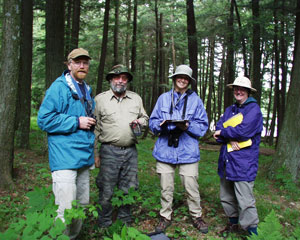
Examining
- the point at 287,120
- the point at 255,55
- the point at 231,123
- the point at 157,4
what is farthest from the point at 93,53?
the point at 231,123

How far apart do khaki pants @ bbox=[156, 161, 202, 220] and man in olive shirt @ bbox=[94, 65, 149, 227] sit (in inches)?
20.0

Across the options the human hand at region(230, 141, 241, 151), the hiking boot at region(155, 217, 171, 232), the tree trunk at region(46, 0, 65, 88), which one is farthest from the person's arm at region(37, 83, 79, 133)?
the tree trunk at region(46, 0, 65, 88)

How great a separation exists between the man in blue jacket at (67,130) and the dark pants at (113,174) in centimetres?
70

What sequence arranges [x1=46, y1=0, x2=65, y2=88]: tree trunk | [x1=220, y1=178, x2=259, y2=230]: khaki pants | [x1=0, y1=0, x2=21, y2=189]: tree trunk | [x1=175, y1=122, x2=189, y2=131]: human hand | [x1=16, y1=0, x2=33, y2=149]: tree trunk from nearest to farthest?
[x1=220, y1=178, x2=259, y2=230]: khaki pants
[x1=175, y1=122, x2=189, y2=131]: human hand
[x1=0, y1=0, x2=21, y2=189]: tree trunk
[x1=46, y1=0, x2=65, y2=88]: tree trunk
[x1=16, y1=0, x2=33, y2=149]: tree trunk

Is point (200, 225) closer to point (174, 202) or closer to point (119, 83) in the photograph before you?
point (174, 202)

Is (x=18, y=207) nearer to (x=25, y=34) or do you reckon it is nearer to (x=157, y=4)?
(x=25, y=34)

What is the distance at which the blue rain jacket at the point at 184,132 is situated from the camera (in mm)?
4129

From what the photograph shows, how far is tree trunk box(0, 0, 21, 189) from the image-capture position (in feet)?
16.1

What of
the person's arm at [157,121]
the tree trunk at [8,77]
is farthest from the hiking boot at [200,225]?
the tree trunk at [8,77]

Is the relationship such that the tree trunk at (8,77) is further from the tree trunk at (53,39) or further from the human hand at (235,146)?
the human hand at (235,146)

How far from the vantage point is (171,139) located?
13.7 ft

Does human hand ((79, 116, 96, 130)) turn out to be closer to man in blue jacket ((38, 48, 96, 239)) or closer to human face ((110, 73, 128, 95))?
man in blue jacket ((38, 48, 96, 239))

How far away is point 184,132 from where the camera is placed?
13.9 ft

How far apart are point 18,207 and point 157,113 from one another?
3.18 m
